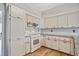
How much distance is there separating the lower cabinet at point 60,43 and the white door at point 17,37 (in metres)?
0.39

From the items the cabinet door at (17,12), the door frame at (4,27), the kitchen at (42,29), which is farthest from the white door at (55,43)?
the door frame at (4,27)

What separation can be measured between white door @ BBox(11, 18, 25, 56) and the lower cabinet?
390 millimetres

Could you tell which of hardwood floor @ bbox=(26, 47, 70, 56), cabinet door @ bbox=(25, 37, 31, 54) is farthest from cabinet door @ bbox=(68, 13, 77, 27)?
cabinet door @ bbox=(25, 37, 31, 54)

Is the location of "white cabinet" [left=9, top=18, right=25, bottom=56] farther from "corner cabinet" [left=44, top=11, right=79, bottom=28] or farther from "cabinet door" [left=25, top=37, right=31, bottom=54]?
"corner cabinet" [left=44, top=11, right=79, bottom=28]

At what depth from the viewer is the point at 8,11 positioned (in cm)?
104

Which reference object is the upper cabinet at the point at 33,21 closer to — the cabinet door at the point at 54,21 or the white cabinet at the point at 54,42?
the cabinet door at the point at 54,21

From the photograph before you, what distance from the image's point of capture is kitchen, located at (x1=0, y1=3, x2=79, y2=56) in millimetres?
1054

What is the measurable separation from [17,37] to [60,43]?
2.29 feet

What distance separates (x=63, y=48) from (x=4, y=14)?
40.9 inches

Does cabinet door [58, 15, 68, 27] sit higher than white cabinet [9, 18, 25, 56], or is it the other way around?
cabinet door [58, 15, 68, 27]

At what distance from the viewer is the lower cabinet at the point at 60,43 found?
1068 mm

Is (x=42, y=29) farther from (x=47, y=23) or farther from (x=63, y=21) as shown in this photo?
(x=63, y=21)

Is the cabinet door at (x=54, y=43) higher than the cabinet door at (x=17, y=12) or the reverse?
the reverse

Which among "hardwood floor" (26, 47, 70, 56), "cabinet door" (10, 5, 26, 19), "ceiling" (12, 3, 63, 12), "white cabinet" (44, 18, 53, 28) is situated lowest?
"hardwood floor" (26, 47, 70, 56)
